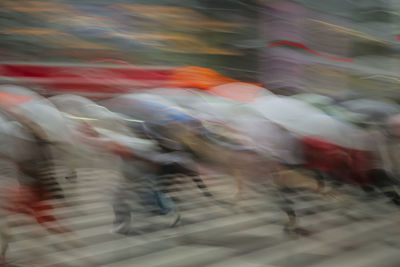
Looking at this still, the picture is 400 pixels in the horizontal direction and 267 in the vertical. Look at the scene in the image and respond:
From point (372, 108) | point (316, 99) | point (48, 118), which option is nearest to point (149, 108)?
point (48, 118)

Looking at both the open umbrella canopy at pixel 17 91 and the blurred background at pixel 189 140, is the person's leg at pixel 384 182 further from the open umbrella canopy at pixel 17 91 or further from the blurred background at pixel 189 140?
the open umbrella canopy at pixel 17 91

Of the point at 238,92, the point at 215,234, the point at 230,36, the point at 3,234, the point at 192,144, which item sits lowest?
the point at 215,234

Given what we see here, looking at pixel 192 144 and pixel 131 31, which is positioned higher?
pixel 131 31

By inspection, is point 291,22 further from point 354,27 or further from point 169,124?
point 169,124

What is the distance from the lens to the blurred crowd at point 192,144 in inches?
75.0

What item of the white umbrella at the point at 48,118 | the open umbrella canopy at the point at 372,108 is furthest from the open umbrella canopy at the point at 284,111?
the white umbrella at the point at 48,118

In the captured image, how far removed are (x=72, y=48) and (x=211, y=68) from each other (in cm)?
70

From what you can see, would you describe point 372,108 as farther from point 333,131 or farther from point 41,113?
point 41,113

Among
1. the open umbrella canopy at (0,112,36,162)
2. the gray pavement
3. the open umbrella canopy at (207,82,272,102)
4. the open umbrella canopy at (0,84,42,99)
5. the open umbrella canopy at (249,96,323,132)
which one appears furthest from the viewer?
the open umbrella canopy at (207,82,272,102)

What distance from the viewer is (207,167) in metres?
2.28

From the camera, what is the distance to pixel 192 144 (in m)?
2.21

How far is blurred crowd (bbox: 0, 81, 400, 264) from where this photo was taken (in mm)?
1905

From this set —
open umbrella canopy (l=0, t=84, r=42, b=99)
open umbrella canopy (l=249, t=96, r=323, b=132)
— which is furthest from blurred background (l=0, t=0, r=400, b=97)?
open umbrella canopy (l=249, t=96, r=323, b=132)

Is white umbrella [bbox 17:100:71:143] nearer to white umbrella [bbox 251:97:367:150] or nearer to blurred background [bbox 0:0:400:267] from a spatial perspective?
blurred background [bbox 0:0:400:267]
